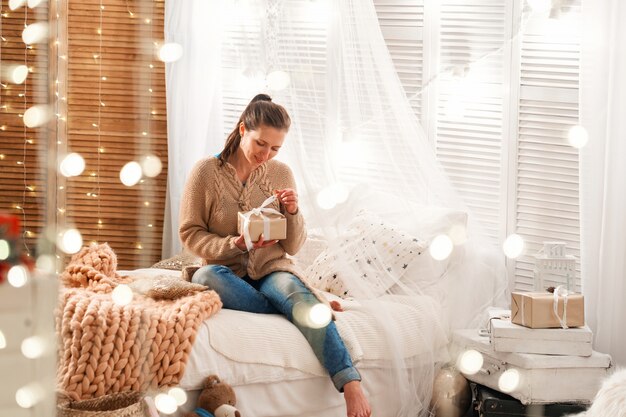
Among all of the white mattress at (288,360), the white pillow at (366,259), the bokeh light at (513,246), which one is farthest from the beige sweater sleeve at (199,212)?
the bokeh light at (513,246)

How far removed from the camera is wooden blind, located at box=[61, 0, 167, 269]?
3.18m

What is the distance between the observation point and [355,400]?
2.09m

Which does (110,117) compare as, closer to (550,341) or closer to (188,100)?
(188,100)

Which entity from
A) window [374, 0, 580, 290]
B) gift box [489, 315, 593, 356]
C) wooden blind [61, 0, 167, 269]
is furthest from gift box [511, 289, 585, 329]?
wooden blind [61, 0, 167, 269]

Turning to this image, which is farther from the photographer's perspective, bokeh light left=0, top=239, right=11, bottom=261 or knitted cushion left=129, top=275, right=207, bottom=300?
knitted cushion left=129, top=275, right=207, bottom=300

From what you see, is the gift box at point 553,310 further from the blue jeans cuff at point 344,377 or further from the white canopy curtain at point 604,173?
the blue jeans cuff at point 344,377

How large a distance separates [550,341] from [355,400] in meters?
0.61

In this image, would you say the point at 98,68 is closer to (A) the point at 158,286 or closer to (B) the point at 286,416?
(A) the point at 158,286

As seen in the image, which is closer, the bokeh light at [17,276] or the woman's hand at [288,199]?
the bokeh light at [17,276]

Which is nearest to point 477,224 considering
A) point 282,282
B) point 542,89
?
point 542,89

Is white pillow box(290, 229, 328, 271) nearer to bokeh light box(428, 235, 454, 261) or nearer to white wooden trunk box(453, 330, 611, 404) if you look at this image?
bokeh light box(428, 235, 454, 261)

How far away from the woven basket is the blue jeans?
0.46m

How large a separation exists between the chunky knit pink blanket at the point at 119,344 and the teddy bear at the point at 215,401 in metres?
0.08

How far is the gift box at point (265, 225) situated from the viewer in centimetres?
222
